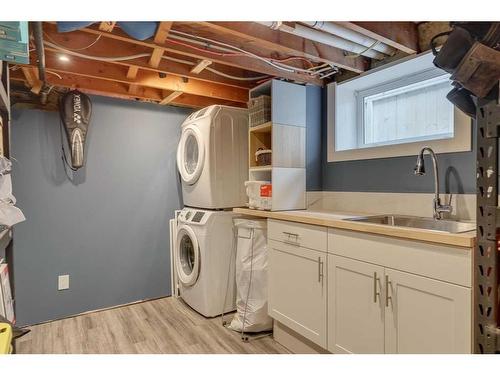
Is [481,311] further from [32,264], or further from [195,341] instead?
[32,264]

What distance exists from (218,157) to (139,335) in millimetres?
1559

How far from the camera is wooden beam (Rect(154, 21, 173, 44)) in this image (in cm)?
152

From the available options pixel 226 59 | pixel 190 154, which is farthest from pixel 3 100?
pixel 190 154

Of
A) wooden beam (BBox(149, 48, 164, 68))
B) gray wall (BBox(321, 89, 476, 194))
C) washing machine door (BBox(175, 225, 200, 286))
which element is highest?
wooden beam (BBox(149, 48, 164, 68))

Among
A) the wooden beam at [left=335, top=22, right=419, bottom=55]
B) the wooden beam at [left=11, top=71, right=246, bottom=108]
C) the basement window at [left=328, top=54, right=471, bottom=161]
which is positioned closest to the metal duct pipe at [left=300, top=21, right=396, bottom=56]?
the wooden beam at [left=335, top=22, right=419, bottom=55]

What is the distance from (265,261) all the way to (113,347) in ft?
4.09

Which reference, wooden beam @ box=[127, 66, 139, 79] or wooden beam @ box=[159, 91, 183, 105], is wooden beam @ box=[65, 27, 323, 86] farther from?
wooden beam @ box=[159, 91, 183, 105]

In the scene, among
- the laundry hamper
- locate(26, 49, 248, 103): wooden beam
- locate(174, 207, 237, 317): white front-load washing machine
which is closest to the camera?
the laundry hamper

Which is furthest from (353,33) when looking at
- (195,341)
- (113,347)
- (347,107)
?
(113,347)

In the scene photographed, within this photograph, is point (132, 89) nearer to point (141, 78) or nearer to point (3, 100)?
point (141, 78)

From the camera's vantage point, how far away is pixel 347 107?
2.44 meters

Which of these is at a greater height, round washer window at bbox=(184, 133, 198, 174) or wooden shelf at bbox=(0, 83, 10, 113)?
wooden shelf at bbox=(0, 83, 10, 113)

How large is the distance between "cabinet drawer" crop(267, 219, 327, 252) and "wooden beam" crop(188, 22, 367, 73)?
3.60 ft

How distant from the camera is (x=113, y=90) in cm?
269
